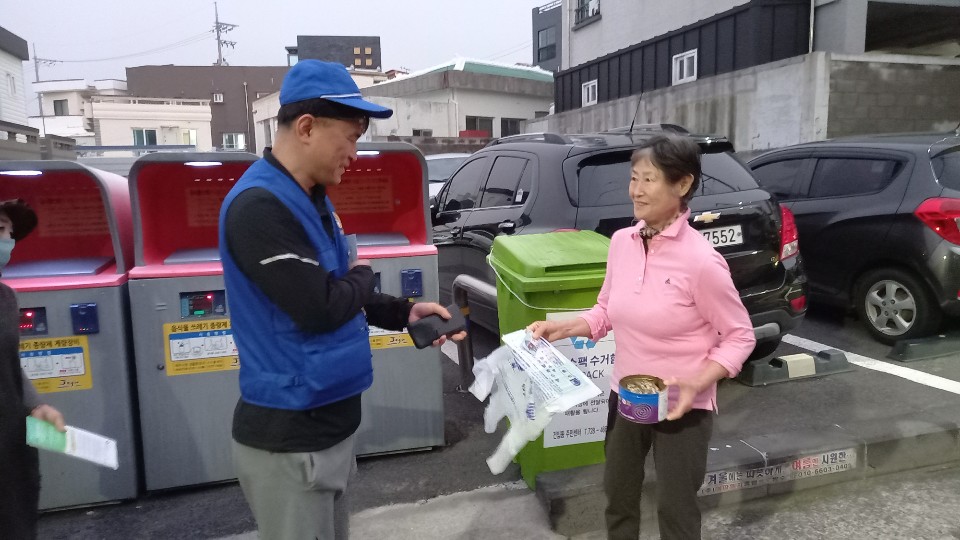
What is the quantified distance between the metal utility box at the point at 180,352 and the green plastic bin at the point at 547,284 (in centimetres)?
146

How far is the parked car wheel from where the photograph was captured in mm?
5316

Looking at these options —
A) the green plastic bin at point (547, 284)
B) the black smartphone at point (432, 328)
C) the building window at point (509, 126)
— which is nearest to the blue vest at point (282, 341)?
the black smartphone at point (432, 328)

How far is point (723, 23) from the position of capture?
562 inches

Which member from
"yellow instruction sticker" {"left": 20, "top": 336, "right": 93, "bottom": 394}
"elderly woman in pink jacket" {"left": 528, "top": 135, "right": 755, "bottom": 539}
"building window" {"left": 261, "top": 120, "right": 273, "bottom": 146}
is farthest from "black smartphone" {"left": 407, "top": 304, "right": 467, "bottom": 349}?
"building window" {"left": 261, "top": 120, "right": 273, "bottom": 146}

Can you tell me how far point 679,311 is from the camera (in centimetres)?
215

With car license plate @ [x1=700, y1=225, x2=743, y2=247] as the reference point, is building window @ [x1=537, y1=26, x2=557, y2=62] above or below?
above

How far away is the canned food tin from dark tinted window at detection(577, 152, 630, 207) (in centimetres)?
227

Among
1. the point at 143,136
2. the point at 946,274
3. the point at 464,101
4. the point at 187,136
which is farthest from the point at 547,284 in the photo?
the point at 143,136

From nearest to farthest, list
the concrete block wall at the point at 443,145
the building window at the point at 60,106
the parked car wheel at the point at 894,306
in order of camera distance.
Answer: the parked car wheel at the point at 894,306 < the concrete block wall at the point at 443,145 < the building window at the point at 60,106

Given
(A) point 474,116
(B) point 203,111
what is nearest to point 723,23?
(A) point 474,116

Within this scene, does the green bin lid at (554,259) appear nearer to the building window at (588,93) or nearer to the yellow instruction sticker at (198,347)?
→ the yellow instruction sticker at (198,347)

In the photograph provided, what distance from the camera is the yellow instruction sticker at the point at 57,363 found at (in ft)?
10.2

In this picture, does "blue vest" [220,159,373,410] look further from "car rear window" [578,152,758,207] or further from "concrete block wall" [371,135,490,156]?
"concrete block wall" [371,135,490,156]

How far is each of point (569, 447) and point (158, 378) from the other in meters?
2.12
